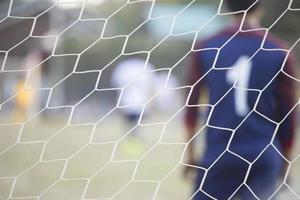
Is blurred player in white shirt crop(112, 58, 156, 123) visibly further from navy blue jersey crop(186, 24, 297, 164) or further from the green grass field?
navy blue jersey crop(186, 24, 297, 164)

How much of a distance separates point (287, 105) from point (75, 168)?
0.48 meters

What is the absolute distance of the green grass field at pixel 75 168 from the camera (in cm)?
105

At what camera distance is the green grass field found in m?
1.05

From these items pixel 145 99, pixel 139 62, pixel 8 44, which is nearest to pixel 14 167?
pixel 8 44

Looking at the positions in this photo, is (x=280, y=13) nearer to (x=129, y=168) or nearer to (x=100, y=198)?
(x=100, y=198)

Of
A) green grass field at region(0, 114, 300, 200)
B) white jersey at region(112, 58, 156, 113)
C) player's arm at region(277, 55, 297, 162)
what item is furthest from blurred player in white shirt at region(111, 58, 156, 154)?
player's arm at region(277, 55, 297, 162)

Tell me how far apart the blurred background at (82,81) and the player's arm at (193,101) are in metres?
0.02

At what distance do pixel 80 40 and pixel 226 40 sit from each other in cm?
44

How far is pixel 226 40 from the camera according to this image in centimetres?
93

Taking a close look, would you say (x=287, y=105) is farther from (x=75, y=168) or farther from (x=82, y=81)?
(x=82, y=81)

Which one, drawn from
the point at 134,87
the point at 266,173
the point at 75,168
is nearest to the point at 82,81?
the point at 134,87

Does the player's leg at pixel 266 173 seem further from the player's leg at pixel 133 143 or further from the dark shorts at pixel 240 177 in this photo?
the player's leg at pixel 133 143

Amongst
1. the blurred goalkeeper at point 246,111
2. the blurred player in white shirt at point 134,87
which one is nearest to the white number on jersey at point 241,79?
the blurred goalkeeper at point 246,111

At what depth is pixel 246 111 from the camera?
2.99 feet
